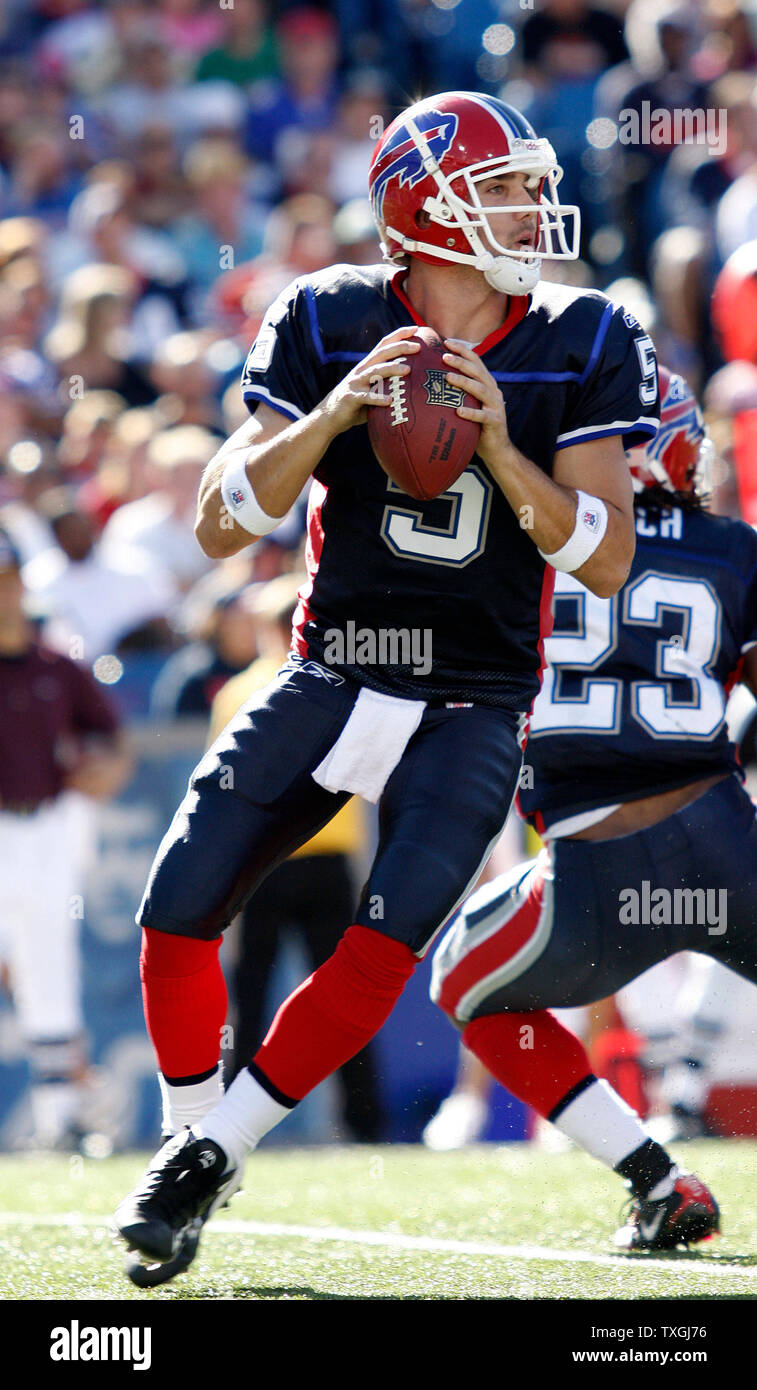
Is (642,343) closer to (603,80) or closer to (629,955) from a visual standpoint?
(629,955)

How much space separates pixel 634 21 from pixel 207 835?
23.9 feet

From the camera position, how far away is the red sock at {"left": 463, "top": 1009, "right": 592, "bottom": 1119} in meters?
3.48

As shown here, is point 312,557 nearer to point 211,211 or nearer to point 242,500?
point 242,500

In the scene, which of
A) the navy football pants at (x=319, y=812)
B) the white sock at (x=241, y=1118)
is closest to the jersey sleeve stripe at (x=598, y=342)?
the navy football pants at (x=319, y=812)

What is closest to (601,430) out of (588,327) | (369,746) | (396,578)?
(588,327)

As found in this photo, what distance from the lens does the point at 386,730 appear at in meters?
3.01

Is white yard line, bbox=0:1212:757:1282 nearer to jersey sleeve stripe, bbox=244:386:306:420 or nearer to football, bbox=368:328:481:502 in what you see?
football, bbox=368:328:481:502

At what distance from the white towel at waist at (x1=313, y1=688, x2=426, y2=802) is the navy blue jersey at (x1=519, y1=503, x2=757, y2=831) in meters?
0.64

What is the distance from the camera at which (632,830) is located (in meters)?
3.53

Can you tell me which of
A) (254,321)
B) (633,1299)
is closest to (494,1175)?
(633,1299)

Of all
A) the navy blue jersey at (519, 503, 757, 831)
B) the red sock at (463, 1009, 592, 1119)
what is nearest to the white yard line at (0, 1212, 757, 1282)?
the red sock at (463, 1009, 592, 1119)

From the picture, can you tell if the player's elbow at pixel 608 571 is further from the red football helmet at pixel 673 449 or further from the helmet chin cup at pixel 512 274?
the red football helmet at pixel 673 449

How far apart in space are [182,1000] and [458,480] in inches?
38.8

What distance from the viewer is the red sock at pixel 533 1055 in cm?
348
